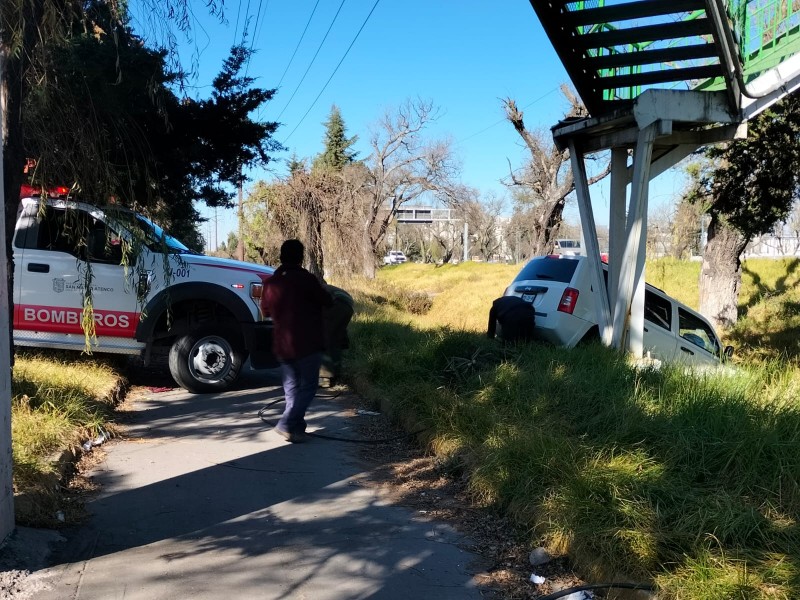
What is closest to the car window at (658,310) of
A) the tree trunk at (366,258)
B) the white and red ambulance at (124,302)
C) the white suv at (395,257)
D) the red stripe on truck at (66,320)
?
the white and red ambulance at (124,302)

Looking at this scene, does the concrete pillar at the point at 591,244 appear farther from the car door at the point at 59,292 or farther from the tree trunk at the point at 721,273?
the tree trunk at the point at 721,273

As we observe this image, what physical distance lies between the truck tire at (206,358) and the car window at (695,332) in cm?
618

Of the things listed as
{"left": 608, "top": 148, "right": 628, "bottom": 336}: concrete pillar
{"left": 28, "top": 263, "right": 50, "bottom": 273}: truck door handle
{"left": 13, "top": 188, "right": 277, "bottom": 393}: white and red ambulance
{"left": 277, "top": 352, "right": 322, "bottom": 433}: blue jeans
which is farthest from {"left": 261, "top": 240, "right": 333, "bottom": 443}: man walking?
{"left": 608, "top": 148, "right": 628, "bottom": 336}: concrete pillar

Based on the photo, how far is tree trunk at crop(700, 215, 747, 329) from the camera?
14.9m

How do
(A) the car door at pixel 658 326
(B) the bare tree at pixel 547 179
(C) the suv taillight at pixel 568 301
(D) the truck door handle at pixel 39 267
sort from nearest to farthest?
(D) the truck door handle at pixel 39 267
(C) the suv taillight at pixel 568 301
(A) the car door at pixel 658 326
(B) the bare tree at pixel 547 179

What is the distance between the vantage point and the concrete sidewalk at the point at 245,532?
3.81m

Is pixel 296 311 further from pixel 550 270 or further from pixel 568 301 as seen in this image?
pixel 550 270

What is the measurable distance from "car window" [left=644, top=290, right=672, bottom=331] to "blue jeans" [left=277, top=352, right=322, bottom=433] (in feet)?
17.4

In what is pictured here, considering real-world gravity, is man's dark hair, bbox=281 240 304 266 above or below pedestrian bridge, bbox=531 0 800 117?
below

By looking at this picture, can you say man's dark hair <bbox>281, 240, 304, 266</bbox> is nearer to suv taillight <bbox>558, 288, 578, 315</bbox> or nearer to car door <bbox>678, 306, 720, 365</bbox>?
suv taillight <bbox>558, 288, 578, 315</bbox>

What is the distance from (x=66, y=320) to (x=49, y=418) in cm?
283

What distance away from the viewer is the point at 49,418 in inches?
231

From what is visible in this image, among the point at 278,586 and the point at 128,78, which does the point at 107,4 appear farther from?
the point at 278,586

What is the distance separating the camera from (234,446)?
650 cm
